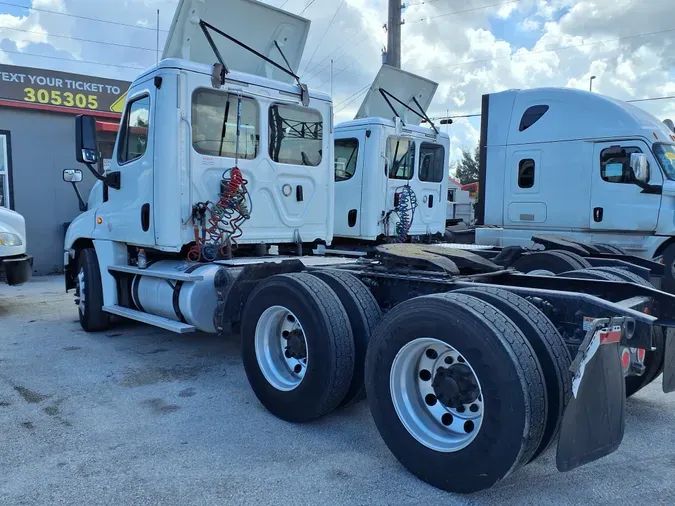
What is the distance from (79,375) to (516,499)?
4124mm

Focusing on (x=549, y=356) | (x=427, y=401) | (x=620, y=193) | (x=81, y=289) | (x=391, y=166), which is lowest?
(x=427, y=401)

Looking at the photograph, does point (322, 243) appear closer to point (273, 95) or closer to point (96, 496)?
point (273, 95)

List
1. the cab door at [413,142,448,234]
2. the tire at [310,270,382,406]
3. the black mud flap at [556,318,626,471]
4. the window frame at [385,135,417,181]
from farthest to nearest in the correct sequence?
the cab door at [413,142,448,234], the window frame at [385,135,417,181], the tire at [310,270,382,406], the black mud flap at [556,318,626,471]

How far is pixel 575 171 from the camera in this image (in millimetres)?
8039

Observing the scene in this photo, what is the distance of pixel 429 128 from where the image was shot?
9.44 meters

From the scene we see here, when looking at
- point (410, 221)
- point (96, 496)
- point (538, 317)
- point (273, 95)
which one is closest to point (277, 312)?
point (96, 496)

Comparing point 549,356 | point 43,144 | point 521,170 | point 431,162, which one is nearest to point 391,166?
point 431,162

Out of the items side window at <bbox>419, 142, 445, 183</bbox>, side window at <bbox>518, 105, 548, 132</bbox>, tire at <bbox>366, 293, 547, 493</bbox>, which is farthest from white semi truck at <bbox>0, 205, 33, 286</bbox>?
side window at <bbox>518, 105, 548, 132</bbox>

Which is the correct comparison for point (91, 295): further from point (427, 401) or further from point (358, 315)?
point (427, 401)

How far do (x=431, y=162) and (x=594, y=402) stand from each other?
23.5 feet

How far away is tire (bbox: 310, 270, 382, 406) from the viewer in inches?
153

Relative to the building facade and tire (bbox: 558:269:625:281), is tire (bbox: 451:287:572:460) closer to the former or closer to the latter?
tire (bbox: 558:269:625:281)

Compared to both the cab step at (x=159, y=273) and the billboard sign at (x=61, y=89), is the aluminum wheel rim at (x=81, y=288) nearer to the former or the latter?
the cab step at (x=159, y=273)

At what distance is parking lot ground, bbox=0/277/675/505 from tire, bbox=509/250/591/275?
127cm
